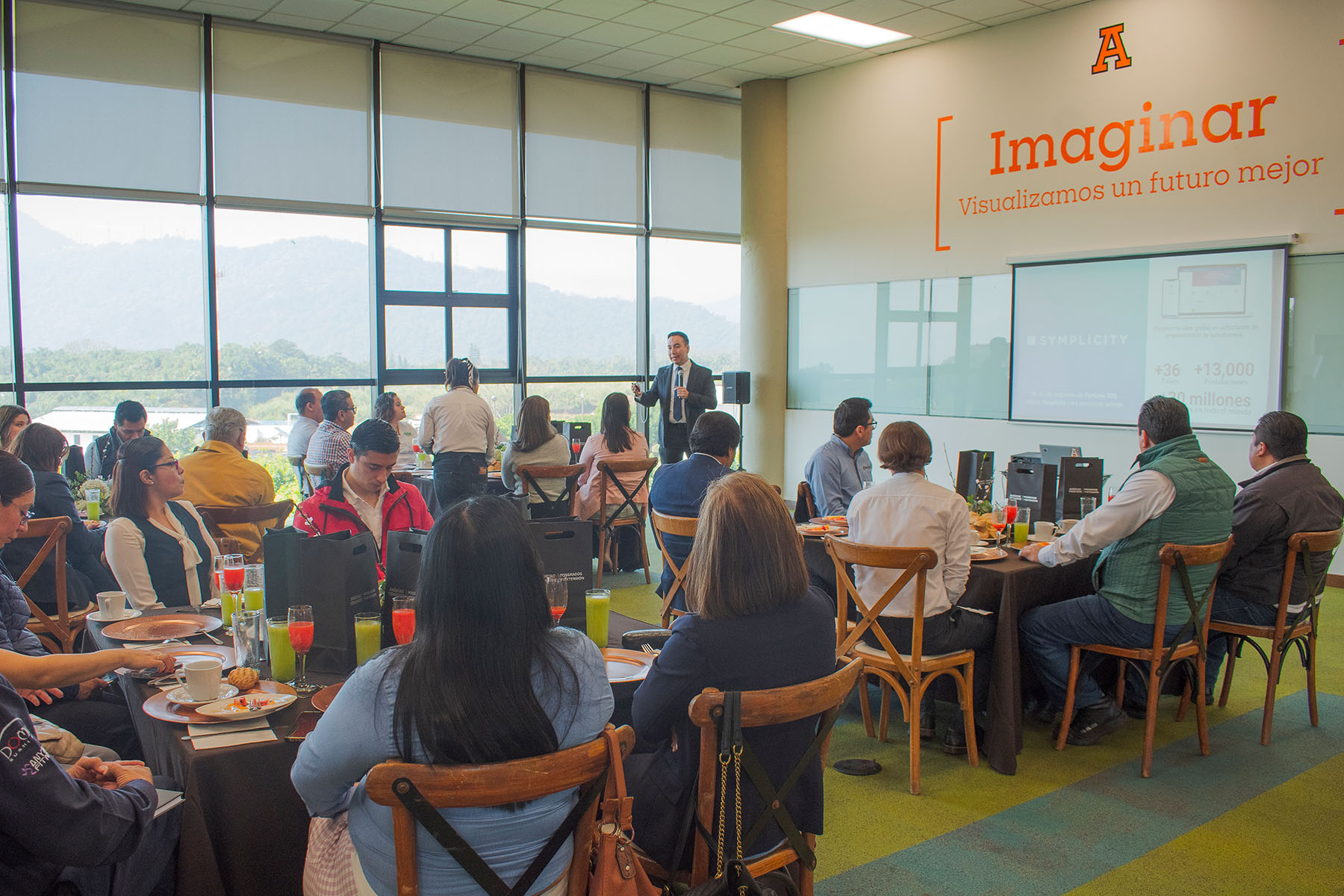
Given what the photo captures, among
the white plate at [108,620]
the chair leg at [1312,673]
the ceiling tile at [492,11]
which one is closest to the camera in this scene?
the white plate at [108,620]

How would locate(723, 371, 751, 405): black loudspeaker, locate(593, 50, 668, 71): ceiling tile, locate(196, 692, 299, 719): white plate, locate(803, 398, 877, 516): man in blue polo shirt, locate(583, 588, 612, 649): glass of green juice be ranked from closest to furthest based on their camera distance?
1. locate(196, 692, 299, 719): white plate
2. locate(583, 588, 612, 649): glass of green juice
3. locate(803, 398, 877, 516): man in blue polo shirt
4. locate(593, 50, 668, 71): ceiling tile
5. locate(723, 371, 751, 405): black loudspeaker

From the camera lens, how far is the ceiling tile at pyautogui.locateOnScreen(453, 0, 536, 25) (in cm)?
746

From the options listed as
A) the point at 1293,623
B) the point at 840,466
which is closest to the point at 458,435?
the point at 840,466

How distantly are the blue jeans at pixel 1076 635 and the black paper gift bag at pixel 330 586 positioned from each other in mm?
2621

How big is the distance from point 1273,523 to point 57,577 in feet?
15.7

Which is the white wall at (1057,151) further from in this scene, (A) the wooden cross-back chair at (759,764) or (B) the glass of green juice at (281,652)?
(B) the glass of green juice at (281,652)

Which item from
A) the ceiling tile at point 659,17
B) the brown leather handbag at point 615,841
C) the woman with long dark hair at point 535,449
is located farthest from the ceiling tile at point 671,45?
the brown leather handbag at point 615,841

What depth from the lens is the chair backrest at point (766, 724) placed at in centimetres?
182

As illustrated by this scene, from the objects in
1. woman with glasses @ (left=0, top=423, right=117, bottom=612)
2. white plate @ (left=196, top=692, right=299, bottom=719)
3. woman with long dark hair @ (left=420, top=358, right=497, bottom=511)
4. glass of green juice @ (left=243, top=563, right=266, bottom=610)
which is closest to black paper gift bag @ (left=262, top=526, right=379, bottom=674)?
white plate @ (left=196, top=692, right=299, bottom=719)

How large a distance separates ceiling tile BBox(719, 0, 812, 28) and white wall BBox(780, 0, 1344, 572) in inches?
54.2

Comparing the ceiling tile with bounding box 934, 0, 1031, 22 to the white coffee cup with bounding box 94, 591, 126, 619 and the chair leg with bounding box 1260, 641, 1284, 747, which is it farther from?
the white coffee cup with bounding box 94, 591, 126, 619

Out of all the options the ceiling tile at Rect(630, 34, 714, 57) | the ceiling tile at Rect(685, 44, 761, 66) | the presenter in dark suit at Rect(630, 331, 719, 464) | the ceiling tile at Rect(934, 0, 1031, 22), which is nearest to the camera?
the ceiling tile at Rect(934, 0, 1031, 22)

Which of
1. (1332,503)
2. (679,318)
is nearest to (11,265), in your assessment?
(679,318)

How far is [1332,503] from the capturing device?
3.86 m
